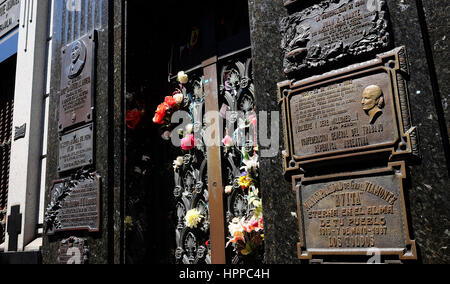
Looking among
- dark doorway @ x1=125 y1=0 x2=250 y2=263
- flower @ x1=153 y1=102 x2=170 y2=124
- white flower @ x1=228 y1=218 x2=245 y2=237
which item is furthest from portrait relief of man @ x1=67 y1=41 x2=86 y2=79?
white flower @ x1=228 y1=218 x2=245 y2=237

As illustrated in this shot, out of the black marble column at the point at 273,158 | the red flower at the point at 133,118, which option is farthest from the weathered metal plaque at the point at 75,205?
the black marble column at the point at 273,158

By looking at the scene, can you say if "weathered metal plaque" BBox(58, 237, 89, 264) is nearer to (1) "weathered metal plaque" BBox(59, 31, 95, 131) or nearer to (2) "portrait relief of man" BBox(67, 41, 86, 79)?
(1) "weathered metal plaque" BBox(59, 31, 95, 131)

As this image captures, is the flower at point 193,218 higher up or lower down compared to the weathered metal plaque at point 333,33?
lower down

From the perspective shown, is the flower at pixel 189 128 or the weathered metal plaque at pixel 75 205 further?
the flower at pixel 189 128

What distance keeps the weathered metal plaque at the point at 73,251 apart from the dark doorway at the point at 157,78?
56 cm

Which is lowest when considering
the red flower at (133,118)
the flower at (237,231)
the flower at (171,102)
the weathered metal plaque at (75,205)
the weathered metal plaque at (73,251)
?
the weathered metal plaque at (73,251)

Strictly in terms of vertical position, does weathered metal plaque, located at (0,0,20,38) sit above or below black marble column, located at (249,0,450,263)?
above

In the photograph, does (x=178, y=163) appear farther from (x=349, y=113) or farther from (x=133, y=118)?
(x=349, y=113)

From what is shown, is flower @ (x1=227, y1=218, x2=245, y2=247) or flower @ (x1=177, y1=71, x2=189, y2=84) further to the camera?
flower @ (x1=177, y1=71, x2=189, y2=84)

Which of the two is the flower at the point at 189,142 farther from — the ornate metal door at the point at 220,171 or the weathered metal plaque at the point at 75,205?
the weathered metal plaque at the point at 75,205

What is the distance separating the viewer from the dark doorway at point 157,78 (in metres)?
4.46

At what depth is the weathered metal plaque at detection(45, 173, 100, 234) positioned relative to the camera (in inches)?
177

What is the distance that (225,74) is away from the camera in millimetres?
4426

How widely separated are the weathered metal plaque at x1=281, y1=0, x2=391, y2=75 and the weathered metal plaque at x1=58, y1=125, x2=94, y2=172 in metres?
2.66
